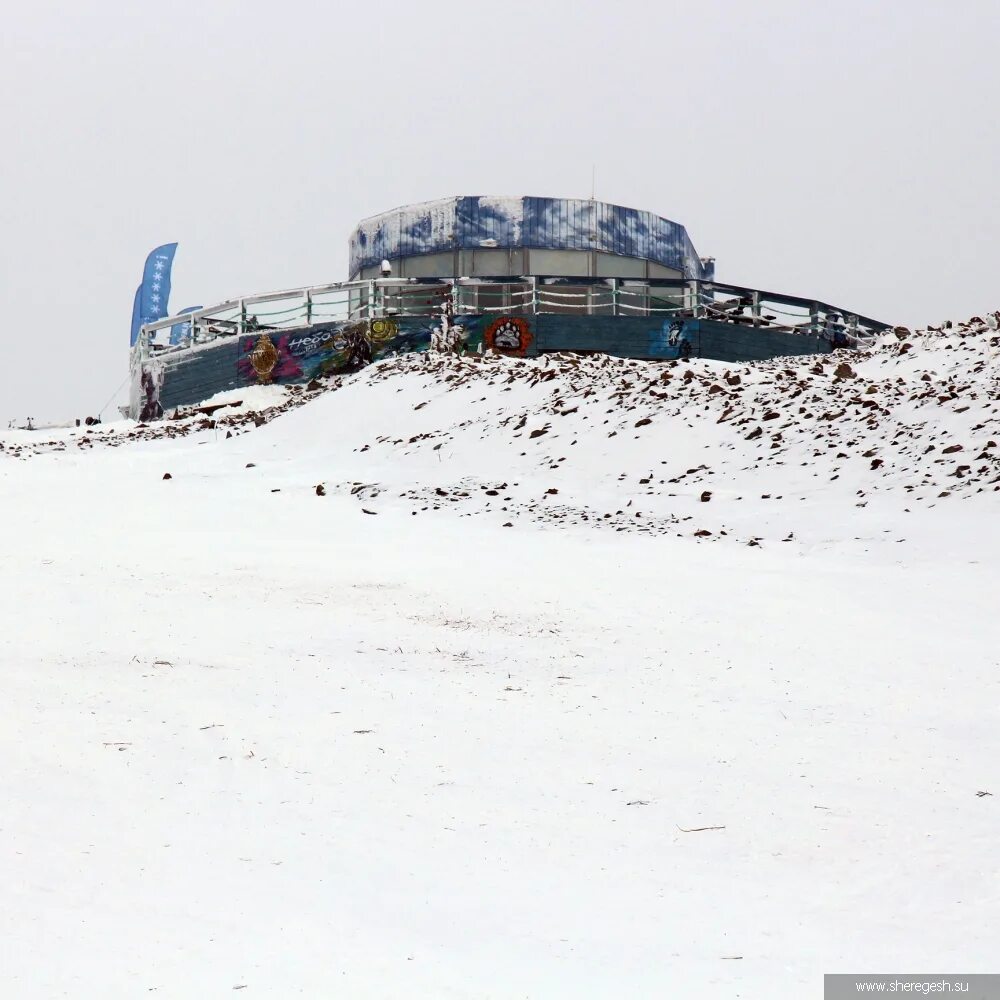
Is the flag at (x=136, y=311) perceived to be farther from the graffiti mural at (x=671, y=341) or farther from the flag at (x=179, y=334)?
the graffiti mural at (x=671, y=341)

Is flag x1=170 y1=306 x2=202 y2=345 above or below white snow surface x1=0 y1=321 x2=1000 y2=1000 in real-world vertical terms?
above

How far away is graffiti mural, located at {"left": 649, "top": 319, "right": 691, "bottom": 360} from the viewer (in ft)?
92.0

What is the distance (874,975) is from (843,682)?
3204 millimetres

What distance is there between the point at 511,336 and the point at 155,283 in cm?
1848

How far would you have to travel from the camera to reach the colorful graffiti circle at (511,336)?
28.3 m

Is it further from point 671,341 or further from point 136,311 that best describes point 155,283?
point 671,341

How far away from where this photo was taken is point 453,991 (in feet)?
10.3

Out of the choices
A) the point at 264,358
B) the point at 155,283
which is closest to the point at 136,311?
the point at 155,283

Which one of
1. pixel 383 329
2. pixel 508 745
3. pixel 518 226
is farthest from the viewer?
pixel 518 226

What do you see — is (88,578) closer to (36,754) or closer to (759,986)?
(36,754)

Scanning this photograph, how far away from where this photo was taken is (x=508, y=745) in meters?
5.22

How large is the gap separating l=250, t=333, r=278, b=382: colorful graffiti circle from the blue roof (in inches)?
279

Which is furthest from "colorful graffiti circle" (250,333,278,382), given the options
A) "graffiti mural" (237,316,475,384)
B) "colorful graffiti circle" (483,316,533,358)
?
"colorful graffiti circle" (483,316,533,358)

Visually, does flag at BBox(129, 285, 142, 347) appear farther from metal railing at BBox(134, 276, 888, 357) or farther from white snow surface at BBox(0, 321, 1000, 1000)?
white snow surface at BBox(0, 321, 1000, 1000)
